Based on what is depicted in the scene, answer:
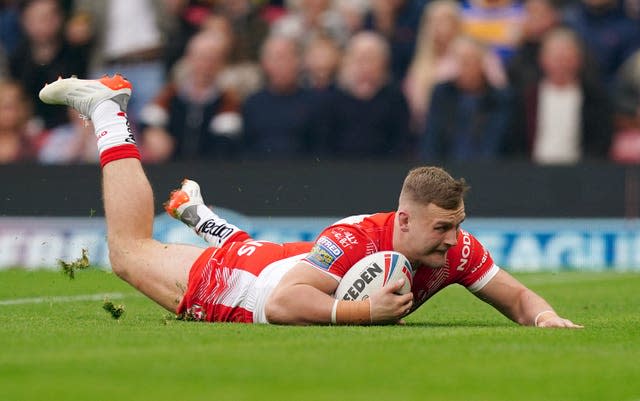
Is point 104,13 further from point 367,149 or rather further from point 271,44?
point 367,149

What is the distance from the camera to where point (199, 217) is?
1021 cm

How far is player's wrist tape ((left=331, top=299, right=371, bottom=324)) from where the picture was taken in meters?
7.96

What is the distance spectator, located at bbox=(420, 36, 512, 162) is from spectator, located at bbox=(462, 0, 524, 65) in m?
0.31

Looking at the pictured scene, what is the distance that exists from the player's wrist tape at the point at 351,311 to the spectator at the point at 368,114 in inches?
421

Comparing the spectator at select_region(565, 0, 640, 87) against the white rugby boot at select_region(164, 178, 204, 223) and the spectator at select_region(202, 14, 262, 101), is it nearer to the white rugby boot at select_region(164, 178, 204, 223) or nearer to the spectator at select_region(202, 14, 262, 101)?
the spectator at select_region(202, 14, 262, 101)

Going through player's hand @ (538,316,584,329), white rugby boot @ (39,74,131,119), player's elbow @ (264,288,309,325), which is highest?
white rugby boot @ (39,74,131,119)

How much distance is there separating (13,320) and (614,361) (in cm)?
412

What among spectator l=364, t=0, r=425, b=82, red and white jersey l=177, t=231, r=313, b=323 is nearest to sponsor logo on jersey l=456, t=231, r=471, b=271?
red and white jersey l=177, t=231, r=313, b=323

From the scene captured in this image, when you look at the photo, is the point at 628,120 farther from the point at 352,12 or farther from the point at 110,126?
the point at 110,126

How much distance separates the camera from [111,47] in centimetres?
2045

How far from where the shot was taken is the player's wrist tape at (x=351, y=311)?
7961 millimetres

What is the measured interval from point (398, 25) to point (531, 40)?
1.88 metres

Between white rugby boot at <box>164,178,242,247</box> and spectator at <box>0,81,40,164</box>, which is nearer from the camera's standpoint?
white rugby boot at <box>164,178,242,247</box>

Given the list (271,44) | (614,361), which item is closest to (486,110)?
(271,44)
